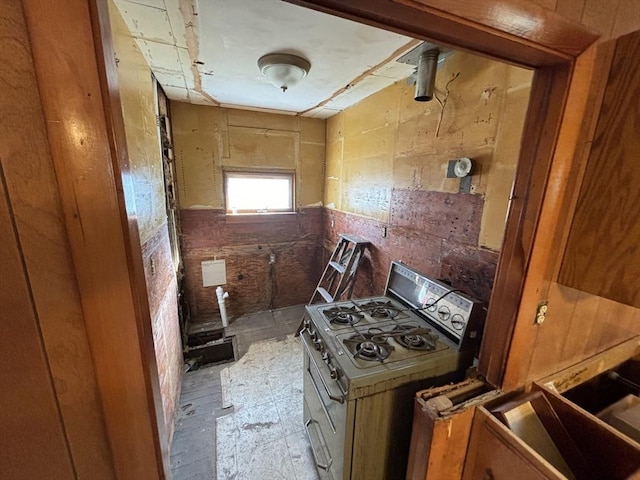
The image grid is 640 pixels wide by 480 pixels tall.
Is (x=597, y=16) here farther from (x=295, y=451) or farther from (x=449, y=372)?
(x=295, y=451)

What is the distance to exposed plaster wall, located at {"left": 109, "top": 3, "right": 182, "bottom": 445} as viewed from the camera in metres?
1.37

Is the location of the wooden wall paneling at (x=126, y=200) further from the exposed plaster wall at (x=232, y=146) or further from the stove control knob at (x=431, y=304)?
the exposed plaster wall at (x=232, y=146)

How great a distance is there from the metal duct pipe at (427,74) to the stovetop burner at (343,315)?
1434mm

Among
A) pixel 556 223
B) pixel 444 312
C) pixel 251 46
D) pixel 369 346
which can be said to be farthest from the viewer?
pixel 251 46

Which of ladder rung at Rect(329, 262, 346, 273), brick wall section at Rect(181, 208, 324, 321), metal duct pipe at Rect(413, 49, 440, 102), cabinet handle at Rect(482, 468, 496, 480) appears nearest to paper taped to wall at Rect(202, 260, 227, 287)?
brick wall section at Rect(181, 208, 324, 321)

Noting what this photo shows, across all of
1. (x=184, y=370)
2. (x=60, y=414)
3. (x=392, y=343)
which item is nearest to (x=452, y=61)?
(x=392, y=343)

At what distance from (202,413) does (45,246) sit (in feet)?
7.62

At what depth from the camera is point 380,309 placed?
1749 millimetres

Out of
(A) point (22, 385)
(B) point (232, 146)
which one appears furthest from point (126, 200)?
(B) point (232, 146)

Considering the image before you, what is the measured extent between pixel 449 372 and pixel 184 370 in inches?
97.7

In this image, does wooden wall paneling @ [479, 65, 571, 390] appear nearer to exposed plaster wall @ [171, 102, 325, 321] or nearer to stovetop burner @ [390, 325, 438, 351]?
stovetop burner @ [390, 325, 438, 351]

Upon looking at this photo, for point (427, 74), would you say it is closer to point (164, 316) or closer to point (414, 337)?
point (414, 337)

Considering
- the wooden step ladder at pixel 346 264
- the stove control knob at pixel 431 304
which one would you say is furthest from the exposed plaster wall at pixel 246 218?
the stove control knob at pixel 431 304

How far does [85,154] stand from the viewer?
379 mm
